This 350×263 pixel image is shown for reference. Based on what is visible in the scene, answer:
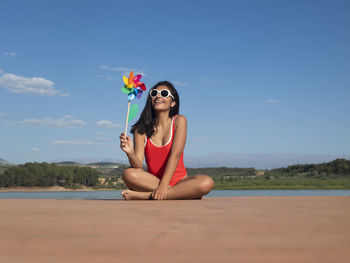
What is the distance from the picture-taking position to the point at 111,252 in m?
1.30

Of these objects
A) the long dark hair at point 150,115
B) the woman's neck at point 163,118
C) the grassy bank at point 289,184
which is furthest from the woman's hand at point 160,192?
the grassy bank at point 289,184

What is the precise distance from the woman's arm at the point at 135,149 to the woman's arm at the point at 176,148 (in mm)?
500

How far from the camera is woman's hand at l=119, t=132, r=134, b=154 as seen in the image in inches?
177

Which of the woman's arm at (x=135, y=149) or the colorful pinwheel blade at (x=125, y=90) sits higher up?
the colorful pinwheel blade at (x=125, y=90)

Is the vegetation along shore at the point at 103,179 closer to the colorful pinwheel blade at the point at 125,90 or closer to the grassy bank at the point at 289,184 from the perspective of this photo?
the grassy bank at the point at 289,184

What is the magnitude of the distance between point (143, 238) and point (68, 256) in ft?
1.20

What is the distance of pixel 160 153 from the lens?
15.6 ft

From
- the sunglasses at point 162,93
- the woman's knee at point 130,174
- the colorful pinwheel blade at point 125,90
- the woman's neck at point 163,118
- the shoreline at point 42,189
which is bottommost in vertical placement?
the shoreline at point 42,189

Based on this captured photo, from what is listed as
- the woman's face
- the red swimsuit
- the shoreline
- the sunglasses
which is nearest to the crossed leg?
the red swimsuit

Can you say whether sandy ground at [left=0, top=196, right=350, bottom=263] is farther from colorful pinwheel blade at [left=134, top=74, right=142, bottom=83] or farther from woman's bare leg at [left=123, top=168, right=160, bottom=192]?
colorful pinwheel blade at [left=134, top=74, right=142, bottom=83]

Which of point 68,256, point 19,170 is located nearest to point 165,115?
point 68,256

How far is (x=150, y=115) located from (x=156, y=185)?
1.07 meters

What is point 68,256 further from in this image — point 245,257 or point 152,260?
point 245,257

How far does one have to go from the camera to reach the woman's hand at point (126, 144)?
4.50 metres
